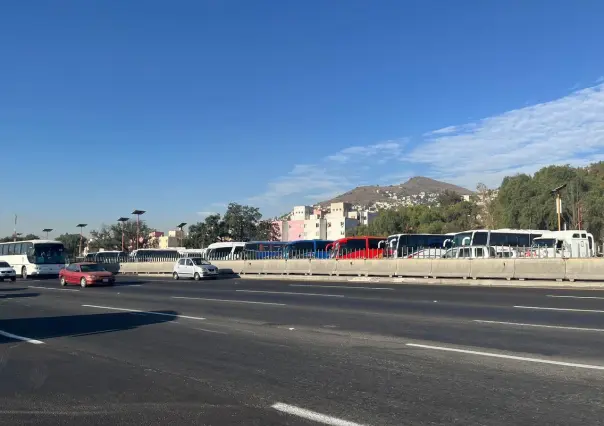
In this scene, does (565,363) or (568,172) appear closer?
(565,363)

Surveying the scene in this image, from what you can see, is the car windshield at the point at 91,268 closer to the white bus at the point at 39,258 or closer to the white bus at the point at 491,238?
the white bus at the point at 39,258

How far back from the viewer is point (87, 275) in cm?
3356

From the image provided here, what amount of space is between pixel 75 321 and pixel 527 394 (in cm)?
1272

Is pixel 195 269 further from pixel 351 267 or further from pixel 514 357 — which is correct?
pixel 514 357

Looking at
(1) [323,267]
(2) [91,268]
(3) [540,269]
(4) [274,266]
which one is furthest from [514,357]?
(4) [274,266]

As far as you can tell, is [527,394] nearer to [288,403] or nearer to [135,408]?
[288,403]

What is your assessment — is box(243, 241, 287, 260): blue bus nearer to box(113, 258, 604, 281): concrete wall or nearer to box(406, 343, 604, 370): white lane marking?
box(113, 258, 604, 281): concrete wall

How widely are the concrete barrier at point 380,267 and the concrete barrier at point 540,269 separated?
7.64 m

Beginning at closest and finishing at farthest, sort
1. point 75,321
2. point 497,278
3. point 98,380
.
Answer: point 98,380 → point 75,321 → point 497,278

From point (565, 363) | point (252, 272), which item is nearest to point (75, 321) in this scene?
point (565, 363)

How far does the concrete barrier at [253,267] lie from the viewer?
139 feet

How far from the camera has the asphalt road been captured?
6.55 metres

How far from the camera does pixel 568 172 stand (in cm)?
7069

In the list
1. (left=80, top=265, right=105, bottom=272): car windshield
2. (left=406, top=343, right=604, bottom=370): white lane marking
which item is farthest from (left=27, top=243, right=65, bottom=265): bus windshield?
(left=406, top=343, right=604, bottom=370): white lane marking
